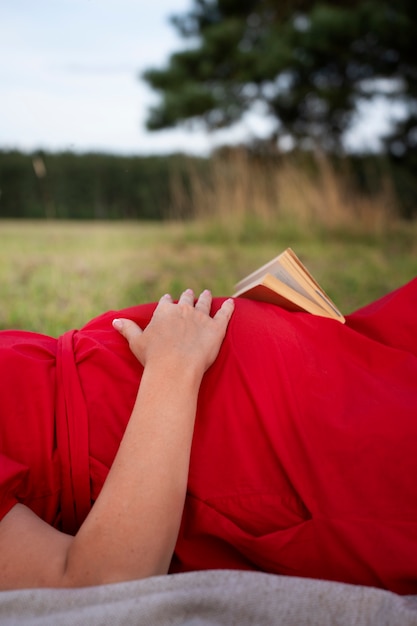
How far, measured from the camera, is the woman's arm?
93 centimetres

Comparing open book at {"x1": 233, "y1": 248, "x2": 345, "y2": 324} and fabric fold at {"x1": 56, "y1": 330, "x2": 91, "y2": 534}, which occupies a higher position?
open book at {"x1": 233, "y1": 248, "x2": 345, "y2": 324}

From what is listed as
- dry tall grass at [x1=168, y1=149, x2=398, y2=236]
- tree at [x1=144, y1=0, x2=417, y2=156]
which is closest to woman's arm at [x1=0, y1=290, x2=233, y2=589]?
dry tall grass at [x1=168, y1=149, x2=398, y2=236]

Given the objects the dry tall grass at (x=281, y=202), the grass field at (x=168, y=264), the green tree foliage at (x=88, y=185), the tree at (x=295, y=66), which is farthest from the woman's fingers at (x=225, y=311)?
the green tree foliage at (x=88, y=185)

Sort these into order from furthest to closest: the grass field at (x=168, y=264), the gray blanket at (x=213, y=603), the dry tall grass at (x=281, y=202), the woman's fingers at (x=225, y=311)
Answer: the dry tall grass at (x=281, y=202)
the grass field at (x=168, y=264)
the woman's fingers at (x=225, y=311)
the gray blanket at (x=213, y=603)

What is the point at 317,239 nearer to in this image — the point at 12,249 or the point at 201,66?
the point at 12,249

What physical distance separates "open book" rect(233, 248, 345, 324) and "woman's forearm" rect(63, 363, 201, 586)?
38 centimetres

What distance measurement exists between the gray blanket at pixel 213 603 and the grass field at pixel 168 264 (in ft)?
7.00

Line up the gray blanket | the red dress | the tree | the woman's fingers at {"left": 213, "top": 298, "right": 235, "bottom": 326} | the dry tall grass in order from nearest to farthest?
the gray blanket, the red dress, the woman's fingers at {"left": 213, "top": 298, "right": 235, "bottom": 326}, the dry tall grass, the tree

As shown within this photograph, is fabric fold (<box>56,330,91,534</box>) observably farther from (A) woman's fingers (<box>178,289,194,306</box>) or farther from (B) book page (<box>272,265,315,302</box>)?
(B) book page (<box>272,265,315,302</box>)

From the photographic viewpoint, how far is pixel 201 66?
39.5ft

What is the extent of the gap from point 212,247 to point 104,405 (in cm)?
622

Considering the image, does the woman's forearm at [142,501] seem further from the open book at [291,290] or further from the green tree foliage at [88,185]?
the green tree foliage at [88,185]

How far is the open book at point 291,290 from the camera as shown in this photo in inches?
51.8

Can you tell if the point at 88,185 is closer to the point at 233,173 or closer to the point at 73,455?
the point at 233,173
